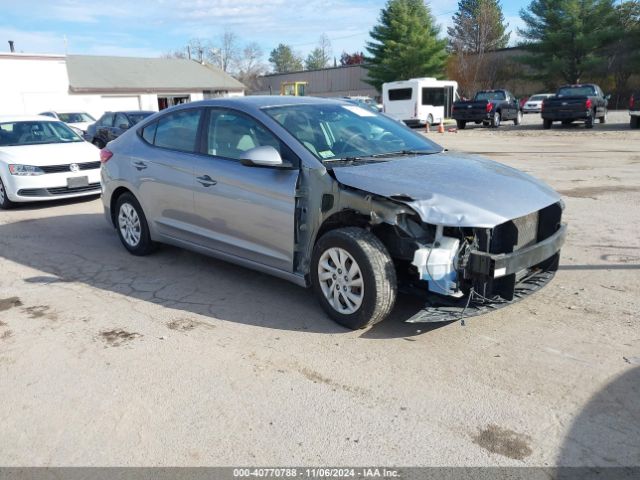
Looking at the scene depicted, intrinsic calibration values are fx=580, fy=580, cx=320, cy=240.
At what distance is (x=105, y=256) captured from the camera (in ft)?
21.9

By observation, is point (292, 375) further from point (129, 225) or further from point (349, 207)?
point (129, 225)

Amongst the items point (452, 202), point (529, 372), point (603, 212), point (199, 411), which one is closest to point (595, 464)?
point (529, 372)

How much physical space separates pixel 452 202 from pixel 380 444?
172 centimetres

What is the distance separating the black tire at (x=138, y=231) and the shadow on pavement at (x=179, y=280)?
0.32 feet

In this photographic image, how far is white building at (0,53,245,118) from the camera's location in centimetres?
3550

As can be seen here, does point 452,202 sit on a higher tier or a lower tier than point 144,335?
higher

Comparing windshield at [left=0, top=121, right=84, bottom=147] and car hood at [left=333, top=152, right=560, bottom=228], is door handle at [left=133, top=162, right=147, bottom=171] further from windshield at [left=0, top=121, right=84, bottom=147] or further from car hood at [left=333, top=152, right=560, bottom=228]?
windshield at [left=0, top=121, right=84, bottom=147]

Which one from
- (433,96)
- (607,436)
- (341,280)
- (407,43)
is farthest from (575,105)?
(407,43)

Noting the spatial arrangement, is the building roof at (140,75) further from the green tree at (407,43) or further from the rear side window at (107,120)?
the rear side window at (107,120)

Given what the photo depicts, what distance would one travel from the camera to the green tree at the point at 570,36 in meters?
46.9

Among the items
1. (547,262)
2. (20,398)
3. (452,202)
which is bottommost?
(20,398)

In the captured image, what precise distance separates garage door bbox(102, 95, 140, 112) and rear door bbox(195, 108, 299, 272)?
40.1 meters

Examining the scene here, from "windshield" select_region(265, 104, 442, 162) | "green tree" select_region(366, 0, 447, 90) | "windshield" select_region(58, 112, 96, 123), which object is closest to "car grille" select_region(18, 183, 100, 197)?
"windshield" select_region(265, 104, 442, 162)

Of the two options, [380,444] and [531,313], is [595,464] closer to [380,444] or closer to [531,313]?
[380,444]
